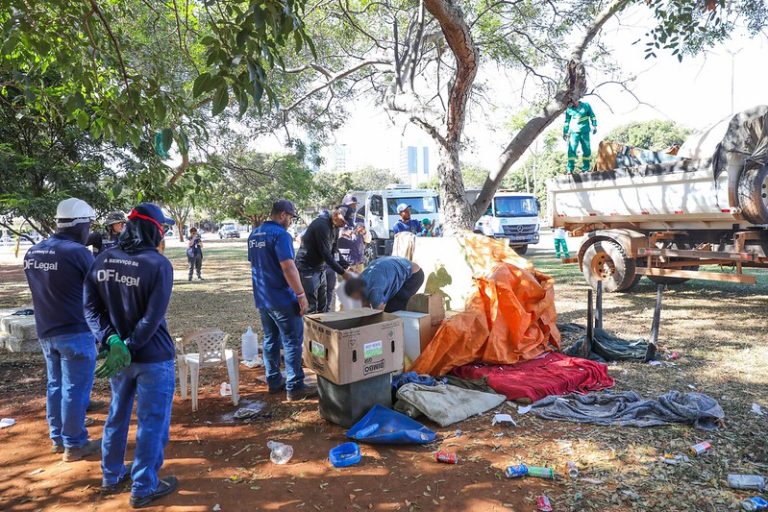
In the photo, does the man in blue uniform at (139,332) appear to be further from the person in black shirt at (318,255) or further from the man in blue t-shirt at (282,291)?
the person in black shirt at (318,255)

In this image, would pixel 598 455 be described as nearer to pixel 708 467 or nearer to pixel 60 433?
pixel 708 467

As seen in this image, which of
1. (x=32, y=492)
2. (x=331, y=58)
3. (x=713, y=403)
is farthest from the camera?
(x=331, y=58)

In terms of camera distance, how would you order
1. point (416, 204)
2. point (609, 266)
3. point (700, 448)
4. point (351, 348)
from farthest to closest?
point (416, 204) < point (609, 266) < point (351, 348) < point (700, 448)

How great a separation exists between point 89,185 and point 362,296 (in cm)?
463

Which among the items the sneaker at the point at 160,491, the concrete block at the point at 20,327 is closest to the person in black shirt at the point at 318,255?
the sneaker at the point at 160,491

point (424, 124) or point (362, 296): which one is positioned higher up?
point (424, 124)

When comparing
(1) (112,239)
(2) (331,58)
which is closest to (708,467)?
(1) (112,239)

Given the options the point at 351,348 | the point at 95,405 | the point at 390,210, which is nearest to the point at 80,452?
the point at 95,405

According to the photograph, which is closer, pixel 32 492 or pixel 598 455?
pixel 32 492

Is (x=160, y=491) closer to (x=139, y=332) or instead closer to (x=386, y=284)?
(x=139, y=332)

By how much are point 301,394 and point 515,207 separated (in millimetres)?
15175

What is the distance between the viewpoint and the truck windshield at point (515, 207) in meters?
18.2

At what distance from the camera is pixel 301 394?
4.57 m

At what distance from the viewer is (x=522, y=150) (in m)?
6.86
